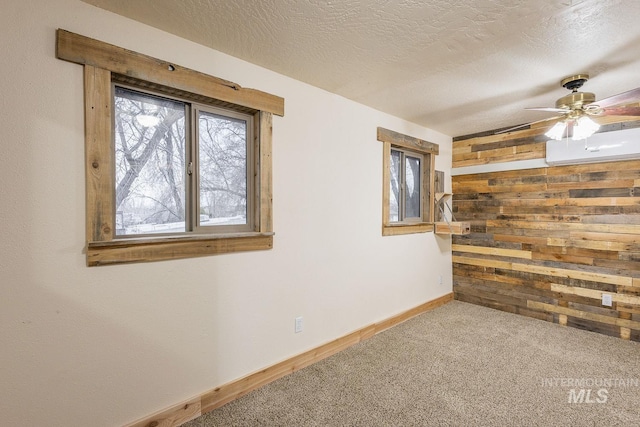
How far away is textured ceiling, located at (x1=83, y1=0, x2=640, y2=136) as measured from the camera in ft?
5.09

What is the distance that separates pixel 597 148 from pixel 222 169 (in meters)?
3.51

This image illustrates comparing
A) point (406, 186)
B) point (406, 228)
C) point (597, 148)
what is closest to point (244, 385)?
point (406, 228)

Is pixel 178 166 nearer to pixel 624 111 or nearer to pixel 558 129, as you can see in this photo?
pixel 558 129

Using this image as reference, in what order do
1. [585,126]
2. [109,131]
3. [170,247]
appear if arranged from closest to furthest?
[109,131], [170,247], [585,126]

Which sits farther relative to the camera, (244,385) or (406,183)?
(406,183)

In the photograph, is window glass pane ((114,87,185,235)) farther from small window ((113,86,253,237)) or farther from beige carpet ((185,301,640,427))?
beige carpet ((185,301,640,427))

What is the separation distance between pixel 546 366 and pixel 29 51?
3.85 meters

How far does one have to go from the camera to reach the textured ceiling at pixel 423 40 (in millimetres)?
1553

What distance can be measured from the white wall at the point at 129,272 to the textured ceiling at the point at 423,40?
0.21m

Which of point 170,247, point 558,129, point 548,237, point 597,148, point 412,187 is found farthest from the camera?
point 412,187

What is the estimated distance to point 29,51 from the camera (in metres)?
1.40

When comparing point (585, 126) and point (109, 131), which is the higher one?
point (585, 126)

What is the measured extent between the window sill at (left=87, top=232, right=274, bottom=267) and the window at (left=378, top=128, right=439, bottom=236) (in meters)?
1.56

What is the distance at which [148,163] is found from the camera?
184 cm
